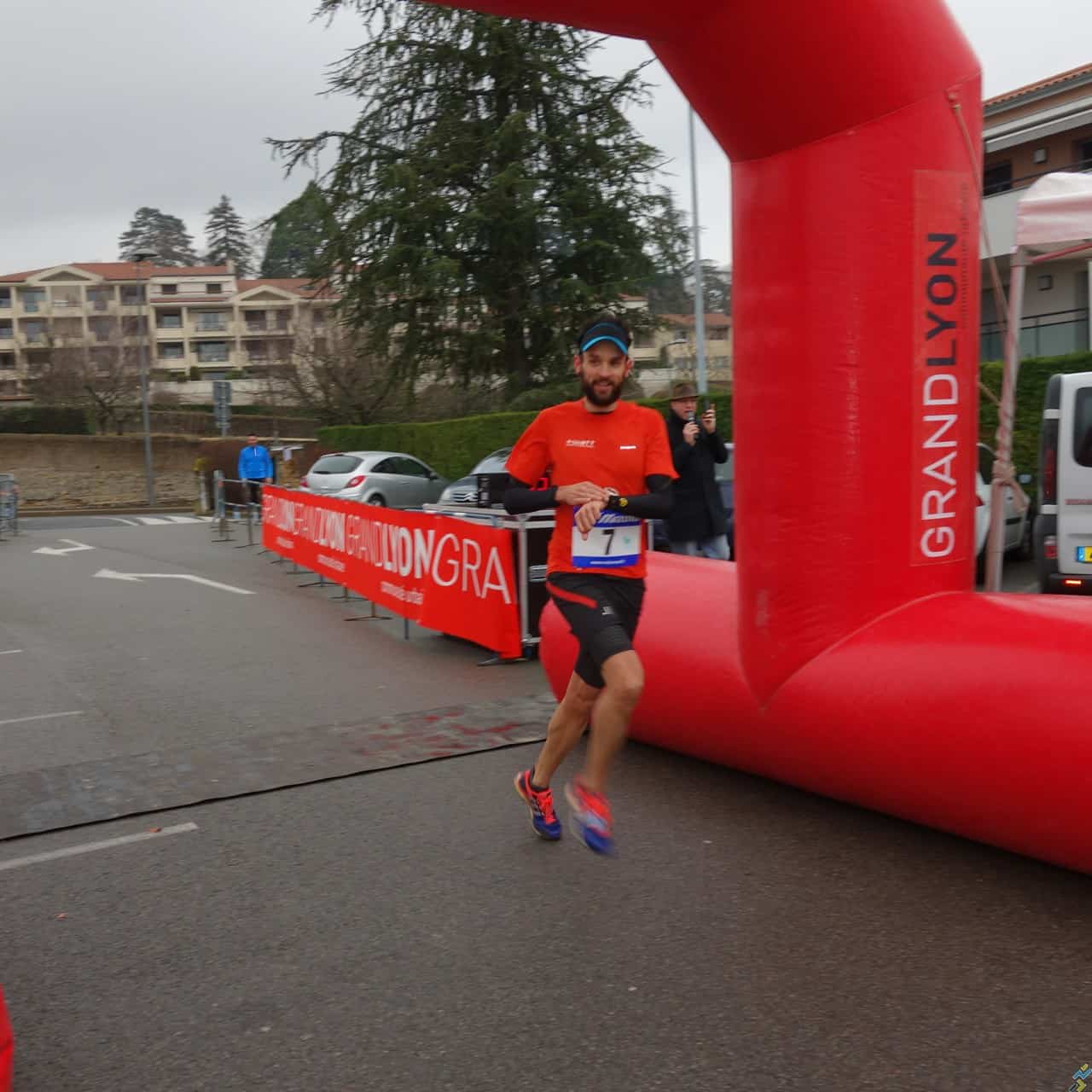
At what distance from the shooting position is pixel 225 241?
12925 cm

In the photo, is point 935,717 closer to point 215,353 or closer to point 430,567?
point 430,567

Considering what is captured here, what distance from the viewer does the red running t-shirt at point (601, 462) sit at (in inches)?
171

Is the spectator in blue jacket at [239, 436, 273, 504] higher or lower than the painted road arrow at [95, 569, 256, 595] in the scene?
higher

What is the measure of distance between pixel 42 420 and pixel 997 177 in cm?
4781

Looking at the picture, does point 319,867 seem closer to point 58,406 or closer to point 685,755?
point 685,755

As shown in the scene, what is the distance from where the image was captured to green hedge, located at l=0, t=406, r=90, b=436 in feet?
197

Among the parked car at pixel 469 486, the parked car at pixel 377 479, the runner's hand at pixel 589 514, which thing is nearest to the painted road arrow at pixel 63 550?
the parked car at pixel 377 479

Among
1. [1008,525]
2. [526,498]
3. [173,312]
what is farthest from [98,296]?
[526,498]

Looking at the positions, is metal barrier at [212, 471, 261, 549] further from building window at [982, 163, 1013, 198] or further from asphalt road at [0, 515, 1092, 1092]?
building window at [982, 163, 1013, 198]

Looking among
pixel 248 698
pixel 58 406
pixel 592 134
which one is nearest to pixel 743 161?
pixel 248 698

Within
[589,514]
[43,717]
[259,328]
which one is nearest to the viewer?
[589,514]

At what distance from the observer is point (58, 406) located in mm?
60500

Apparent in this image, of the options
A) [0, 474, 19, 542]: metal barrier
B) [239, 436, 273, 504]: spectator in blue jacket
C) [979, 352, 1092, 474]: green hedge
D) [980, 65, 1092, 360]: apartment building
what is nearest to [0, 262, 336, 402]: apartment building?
[0, 474, 19, 542]: metal barrier

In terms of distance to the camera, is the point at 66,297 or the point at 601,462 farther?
the point at 66,297
